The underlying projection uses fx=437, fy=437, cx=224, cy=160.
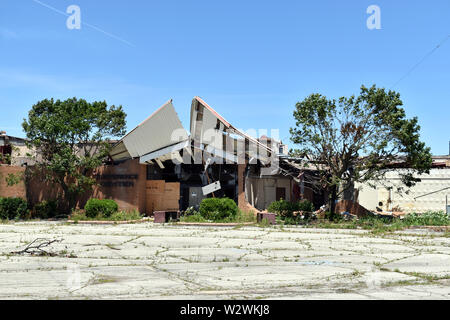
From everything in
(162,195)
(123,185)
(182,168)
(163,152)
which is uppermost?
(163,152)

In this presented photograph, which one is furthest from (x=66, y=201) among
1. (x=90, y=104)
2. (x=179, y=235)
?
(x=179, y=235)

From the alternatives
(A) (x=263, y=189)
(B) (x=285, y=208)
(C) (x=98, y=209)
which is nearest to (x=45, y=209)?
(C) (x=98, y=209)

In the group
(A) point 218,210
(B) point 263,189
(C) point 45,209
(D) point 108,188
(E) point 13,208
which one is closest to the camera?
(A) point 218,210

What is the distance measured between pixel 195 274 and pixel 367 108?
50.1 ft

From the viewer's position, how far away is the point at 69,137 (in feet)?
79.7

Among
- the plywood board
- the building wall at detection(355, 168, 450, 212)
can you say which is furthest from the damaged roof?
the building wall at detection(355, 168, 450, 212)

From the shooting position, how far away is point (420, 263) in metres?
9.95

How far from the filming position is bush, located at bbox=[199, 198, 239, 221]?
21.5m

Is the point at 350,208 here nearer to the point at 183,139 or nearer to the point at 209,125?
the point at 209,125

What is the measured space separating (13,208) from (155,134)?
8804 millimetres

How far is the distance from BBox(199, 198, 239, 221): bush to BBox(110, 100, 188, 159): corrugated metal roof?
4843mm

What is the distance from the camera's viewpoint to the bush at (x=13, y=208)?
23.9 metres

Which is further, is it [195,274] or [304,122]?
[304,122]

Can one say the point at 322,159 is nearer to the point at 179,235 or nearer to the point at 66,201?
the point at 179,235
